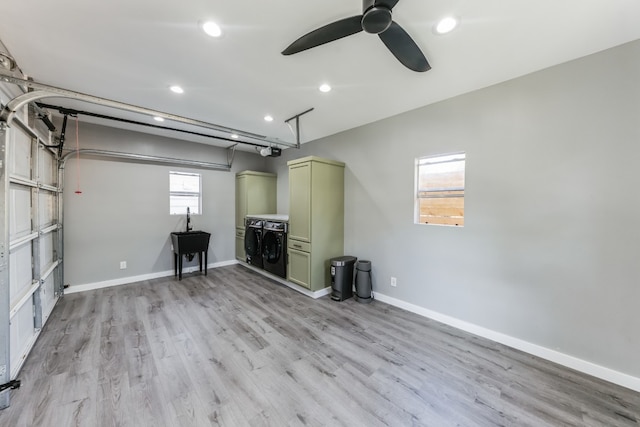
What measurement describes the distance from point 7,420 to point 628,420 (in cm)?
418

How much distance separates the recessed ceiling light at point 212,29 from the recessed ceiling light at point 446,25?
5.32 feet

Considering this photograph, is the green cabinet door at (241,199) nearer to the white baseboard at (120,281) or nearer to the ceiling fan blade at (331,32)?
the white baseboard at (120,281)

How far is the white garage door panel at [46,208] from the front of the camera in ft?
9.42

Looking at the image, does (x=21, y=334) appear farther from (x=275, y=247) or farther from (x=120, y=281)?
(x=275, y=247)

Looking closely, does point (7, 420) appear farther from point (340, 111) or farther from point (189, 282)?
point (340, 111)

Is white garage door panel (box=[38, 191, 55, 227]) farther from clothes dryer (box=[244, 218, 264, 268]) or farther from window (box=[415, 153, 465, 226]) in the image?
window (box=[415, 153, 465, 226])

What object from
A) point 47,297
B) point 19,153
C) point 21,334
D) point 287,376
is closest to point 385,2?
point 287,376

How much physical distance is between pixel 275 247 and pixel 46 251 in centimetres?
305

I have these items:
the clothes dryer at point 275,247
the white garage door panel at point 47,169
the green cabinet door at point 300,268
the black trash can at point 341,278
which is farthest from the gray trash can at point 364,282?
the white garage door panel at point 47,169

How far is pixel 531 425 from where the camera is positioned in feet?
5.20

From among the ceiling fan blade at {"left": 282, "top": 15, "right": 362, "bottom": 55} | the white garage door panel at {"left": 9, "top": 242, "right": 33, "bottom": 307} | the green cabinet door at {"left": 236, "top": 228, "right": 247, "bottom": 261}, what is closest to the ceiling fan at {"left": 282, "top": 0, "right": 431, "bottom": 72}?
the ceiling fan blade at {"left": 282, "top": 15, "right": 362, "bottom": 55}

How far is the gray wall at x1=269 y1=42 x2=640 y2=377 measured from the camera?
1.95m

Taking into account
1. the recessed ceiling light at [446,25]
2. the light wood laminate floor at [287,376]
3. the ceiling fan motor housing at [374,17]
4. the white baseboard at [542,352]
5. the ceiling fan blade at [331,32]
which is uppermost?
the recessed ceiling light at [446,25]

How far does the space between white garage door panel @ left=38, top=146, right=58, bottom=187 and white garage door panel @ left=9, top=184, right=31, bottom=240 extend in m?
0.60
